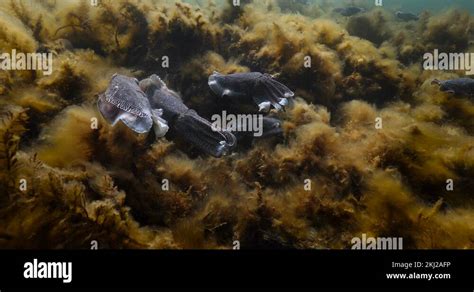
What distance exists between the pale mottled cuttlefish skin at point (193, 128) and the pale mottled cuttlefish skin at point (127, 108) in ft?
0.92

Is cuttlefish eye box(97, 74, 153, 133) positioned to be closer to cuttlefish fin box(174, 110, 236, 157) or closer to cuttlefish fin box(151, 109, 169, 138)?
cuttlefish fin box(151, 109, 169, 138)

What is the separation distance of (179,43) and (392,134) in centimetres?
377

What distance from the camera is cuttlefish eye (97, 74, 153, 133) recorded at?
12.2 feet

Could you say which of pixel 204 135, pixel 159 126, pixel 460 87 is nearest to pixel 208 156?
pixel 204 135

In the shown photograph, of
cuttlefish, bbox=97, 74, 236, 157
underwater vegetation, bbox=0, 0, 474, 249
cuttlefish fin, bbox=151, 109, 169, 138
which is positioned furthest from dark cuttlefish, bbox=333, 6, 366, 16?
cuttlefish fin, bbox=151, 109, 169, 138

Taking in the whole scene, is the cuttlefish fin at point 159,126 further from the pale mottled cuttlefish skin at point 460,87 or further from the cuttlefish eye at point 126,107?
the pale mottled cuttlefish skin at point 460,87

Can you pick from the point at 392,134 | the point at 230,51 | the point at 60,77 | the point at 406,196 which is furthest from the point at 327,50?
the point at 60,77

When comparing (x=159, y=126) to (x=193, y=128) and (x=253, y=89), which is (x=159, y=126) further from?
(x=253, y=89)

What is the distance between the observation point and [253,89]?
15.6ft

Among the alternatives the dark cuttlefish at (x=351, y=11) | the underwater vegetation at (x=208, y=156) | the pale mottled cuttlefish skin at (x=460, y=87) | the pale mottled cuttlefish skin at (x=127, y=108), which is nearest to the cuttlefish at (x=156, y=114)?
the pale mottled cuttlefish skin at (x=127, y=108)

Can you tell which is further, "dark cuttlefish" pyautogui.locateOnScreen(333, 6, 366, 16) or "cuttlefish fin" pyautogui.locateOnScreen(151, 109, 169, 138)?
"dark cuttlefish" pyautogui.locateOnScreen(333, 6, 366, 16)

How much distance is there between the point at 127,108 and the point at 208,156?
49.1 inches

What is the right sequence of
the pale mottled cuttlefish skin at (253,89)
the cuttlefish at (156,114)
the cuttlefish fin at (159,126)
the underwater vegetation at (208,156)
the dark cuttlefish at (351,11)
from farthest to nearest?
the dark cuttlefish at (351,11)
the pale mottled cuttlefish skin at (253,89)
the cuttlefish fin at (159,126)
the cuttlefish at (156,114)
the underwater vegetation at (208,156)

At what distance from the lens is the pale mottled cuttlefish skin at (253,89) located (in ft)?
15.5
